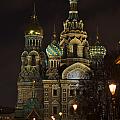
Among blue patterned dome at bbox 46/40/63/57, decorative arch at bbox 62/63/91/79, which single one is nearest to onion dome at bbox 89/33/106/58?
blue patterned dome at bbox 46/40/63/57

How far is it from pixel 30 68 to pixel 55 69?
4860 millimetres

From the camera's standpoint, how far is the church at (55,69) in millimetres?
64500

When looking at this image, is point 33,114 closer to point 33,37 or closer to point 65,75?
point 65,75

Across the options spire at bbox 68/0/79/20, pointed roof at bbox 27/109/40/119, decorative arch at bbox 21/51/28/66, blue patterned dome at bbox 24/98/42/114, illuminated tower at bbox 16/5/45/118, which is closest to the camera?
pointed roof at bbox 27/109/40/119

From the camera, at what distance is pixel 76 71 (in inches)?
2576

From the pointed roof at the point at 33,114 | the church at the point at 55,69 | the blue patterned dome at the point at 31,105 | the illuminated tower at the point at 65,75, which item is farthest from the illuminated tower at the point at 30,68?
the illuminated tower at the point at 65,75

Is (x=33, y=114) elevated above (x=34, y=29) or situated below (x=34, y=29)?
below

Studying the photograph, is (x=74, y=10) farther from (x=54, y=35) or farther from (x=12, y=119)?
(x=12, y=119)

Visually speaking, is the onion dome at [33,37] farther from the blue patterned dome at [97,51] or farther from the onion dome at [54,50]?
the blue patterned dome at [97,51]

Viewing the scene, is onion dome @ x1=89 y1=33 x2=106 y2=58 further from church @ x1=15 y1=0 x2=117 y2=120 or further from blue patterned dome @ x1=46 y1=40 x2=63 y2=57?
blue patterned dome @ x1=46 y1=40 x2=63 y2=57

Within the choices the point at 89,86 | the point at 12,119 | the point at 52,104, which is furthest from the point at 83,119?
the point at 12,119

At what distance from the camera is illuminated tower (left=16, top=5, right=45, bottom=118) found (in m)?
68.3

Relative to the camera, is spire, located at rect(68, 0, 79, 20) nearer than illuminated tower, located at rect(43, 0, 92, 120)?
No

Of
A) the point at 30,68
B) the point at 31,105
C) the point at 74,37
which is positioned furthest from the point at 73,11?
the point at 31,105
